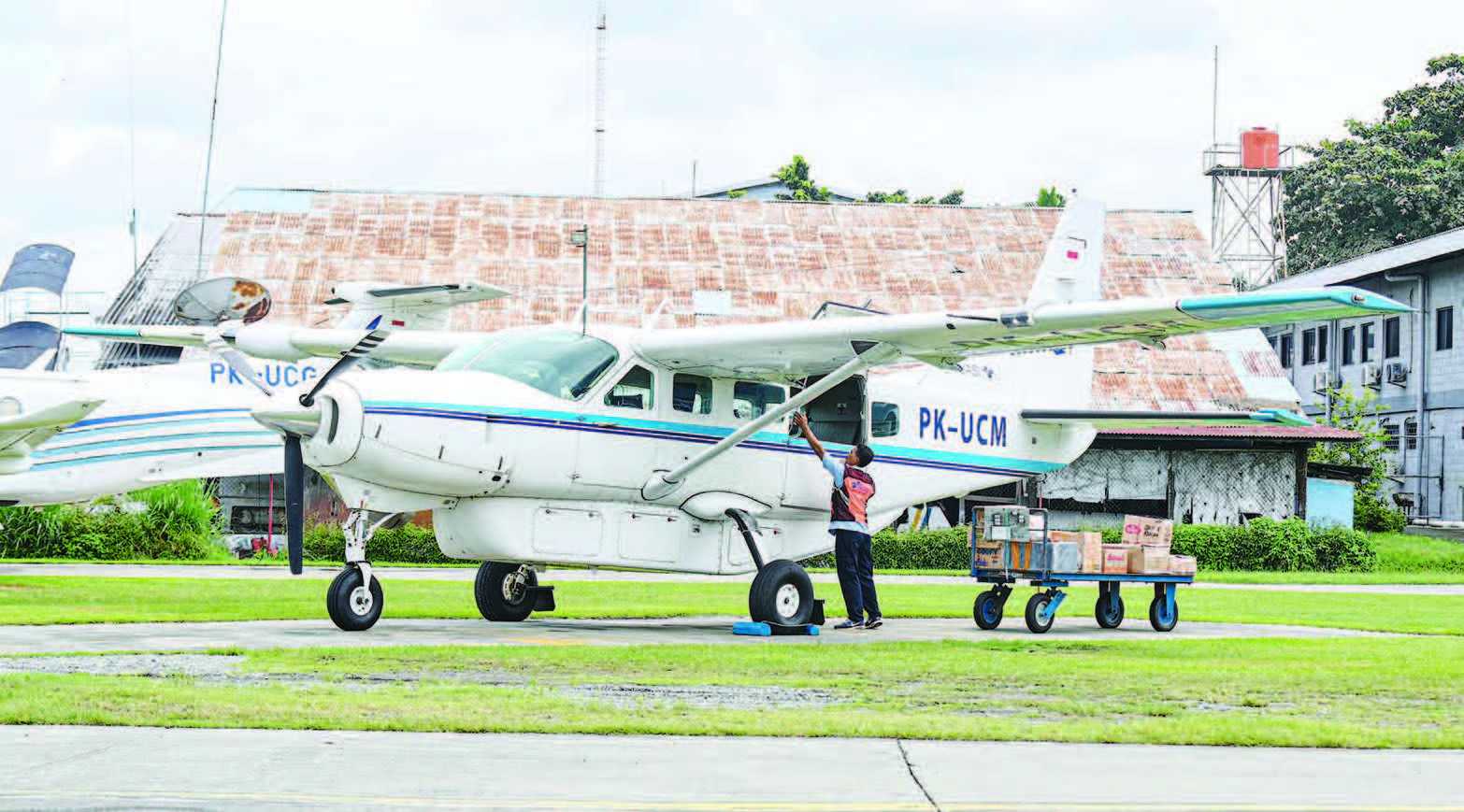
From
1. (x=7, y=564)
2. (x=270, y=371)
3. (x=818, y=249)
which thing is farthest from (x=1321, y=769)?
(x=818, y=249)

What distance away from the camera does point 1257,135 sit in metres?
71.1

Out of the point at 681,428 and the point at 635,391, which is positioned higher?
the point at 635,391

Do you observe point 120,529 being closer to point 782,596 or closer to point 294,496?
point 294,496

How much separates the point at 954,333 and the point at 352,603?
6161 mm

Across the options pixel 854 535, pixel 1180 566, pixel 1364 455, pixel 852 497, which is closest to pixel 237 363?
pixel 852 497

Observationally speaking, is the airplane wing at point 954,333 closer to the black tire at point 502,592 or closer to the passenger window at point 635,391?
the passenger window at point 635,391

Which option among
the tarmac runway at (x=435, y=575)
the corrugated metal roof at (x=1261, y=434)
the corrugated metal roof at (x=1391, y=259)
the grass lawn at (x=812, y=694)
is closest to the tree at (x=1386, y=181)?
the corrugated metal roof at (x=1391, y=259)

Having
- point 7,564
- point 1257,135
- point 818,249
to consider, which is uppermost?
point 1257,135

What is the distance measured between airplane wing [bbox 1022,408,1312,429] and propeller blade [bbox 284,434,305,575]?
29.8ft

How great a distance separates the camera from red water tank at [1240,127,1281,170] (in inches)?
2800

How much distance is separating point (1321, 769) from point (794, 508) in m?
11.1

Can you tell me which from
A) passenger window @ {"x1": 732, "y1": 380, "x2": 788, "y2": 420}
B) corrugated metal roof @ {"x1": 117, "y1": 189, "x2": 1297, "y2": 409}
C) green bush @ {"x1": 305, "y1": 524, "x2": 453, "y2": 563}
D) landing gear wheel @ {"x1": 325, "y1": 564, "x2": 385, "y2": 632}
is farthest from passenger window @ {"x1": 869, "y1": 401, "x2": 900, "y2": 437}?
corrugated metal roof @ {"x1": 117, "y1": 189, "x2": 1297, "y2": 409}

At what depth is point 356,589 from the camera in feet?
49.8

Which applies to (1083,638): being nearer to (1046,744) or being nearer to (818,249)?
(1046,744)
